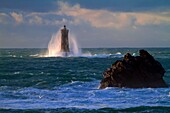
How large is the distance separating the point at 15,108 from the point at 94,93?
8.84 meters

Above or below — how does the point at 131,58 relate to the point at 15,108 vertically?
Answer: above

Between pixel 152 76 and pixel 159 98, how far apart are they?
6.07 m

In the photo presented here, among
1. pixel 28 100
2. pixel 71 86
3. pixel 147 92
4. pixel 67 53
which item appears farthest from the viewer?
pixel 67 53

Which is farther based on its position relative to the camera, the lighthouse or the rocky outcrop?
the lighthouse

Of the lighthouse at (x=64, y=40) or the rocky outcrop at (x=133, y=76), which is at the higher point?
the lighthouse at (x=64, y=40)

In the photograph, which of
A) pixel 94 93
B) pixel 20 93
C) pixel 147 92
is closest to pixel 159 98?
pixel 147 92

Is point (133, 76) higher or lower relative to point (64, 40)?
lower

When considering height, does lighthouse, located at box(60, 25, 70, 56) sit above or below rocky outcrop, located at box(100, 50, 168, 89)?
above

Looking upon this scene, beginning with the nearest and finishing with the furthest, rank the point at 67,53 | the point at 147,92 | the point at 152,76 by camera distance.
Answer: the point at 147,92 → the point at 152,76 → the point at 67,53

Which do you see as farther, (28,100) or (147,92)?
(147,92)

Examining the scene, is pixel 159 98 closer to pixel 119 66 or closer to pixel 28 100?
pixel 119 66

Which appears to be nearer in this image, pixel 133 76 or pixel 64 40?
pixel 133 76

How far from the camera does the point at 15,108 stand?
93.5 feet

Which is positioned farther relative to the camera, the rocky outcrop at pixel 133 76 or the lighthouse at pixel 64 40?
the lighthouse at pixel 64 40
